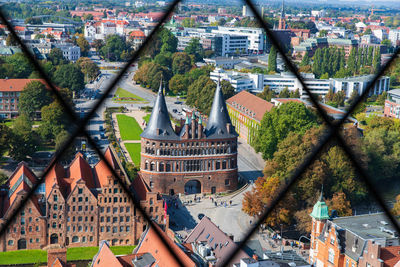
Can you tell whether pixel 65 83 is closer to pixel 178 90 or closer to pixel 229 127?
pixel 229 127

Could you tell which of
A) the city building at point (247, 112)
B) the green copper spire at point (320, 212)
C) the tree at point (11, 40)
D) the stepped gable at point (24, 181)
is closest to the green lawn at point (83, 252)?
the green copper spire at point (320, 212)

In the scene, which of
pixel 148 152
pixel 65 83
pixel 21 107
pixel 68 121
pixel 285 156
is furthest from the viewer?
pixel 148 152

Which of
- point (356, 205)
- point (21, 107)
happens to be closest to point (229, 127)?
point (356, 205)

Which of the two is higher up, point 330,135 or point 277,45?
point 277,45

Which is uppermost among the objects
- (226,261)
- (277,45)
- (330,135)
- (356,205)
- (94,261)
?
(277,45)

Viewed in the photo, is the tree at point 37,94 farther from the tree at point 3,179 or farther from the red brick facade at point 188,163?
the red brick facade at point 188,163

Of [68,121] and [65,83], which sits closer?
[68,121]

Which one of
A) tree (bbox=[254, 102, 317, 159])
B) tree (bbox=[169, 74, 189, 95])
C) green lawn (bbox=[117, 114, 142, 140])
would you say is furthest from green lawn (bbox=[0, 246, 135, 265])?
tree (bbox=[169, 74, 189, 95])
